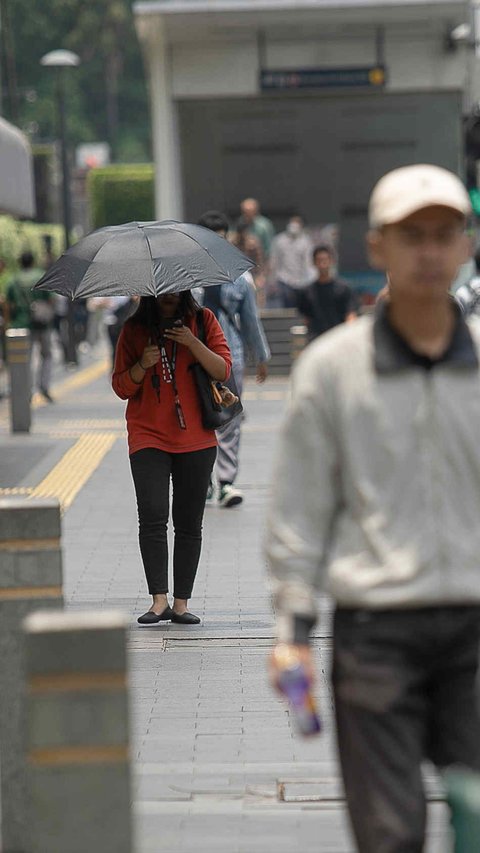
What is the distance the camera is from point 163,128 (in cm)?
2480

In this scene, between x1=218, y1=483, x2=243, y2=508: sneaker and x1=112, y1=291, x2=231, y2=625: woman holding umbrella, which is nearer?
x1=112, y1=291, x2=231, y2=625: woman holding umbrella

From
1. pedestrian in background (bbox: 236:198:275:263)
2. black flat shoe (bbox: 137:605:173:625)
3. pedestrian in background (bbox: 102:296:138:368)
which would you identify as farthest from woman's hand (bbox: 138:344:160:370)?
pedestrian in background (bbox: 236:198:275:263)

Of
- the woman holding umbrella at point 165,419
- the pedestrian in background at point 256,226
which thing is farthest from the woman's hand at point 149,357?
the pedestrian in background at point 256,226

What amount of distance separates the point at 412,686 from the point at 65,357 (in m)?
25.8

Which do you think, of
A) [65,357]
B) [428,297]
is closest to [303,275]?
[65,357]

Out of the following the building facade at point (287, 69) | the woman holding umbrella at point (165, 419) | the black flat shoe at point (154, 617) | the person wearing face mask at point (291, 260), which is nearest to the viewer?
the woman holding umbrella at point (165, 419)

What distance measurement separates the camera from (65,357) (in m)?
29.0

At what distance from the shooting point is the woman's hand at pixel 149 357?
7.50m

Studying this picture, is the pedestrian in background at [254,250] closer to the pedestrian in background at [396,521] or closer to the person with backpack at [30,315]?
the person with backpack at [30,315]

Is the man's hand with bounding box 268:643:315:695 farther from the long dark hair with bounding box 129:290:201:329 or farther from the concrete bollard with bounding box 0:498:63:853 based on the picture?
the long dark hair with bounding box 129:290:201:329

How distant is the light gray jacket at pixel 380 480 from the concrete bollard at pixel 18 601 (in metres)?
1.13

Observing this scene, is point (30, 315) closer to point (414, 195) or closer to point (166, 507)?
point (166, 507)

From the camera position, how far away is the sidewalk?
4.91 meters

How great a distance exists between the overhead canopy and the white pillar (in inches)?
222
